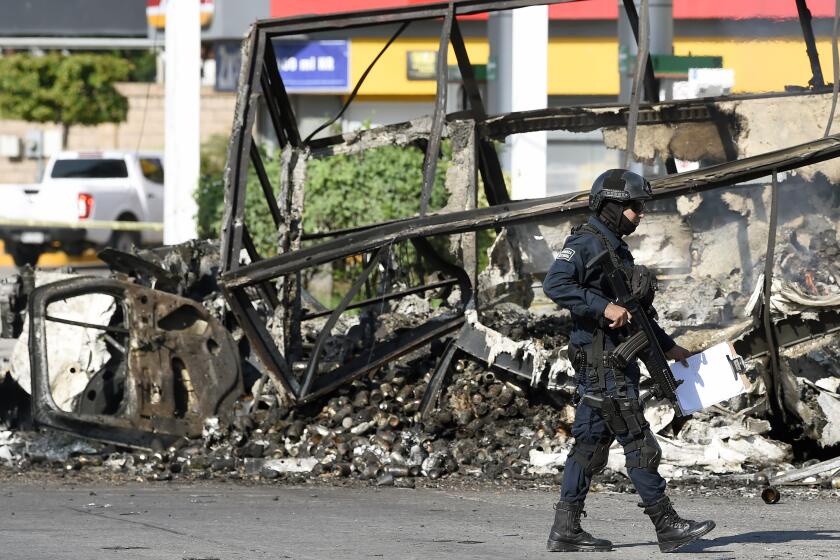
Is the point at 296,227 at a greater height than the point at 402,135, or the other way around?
the point at 402,135

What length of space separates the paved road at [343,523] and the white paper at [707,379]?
2.01 feet

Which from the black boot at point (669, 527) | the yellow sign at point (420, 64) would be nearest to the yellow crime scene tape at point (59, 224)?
the yellow sign at point (420, 64)

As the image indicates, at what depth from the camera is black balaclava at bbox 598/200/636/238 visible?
5.30 meters

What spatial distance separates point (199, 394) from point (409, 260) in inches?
83.0

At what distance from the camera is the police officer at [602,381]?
523cm

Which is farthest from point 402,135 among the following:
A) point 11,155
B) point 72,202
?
point 11,155

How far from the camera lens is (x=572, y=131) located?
9.38m

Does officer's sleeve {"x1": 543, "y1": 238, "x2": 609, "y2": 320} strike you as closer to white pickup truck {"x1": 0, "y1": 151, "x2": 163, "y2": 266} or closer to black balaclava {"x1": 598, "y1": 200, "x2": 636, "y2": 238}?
black balaclava {"x1": 598, "y1": 200, "x2": 636, "y2": 238}

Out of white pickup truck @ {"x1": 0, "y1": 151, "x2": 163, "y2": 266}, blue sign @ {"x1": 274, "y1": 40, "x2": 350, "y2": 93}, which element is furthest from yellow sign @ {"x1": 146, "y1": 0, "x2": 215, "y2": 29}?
white pickup truck @ {"x1": 0, "y1": 151, "x2": 163, "y2": 266}

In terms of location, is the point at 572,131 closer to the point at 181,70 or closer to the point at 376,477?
→ the point at 376,477

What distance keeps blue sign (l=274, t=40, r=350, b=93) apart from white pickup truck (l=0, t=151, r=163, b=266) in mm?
3491

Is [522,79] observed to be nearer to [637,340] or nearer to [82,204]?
[637,340]

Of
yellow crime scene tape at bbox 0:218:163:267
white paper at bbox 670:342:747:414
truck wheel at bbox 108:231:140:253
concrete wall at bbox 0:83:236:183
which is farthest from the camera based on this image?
concrete wall at bbox 0:83:236:183

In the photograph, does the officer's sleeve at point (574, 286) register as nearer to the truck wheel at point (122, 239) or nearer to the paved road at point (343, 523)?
the paved road at point (343, 523)
